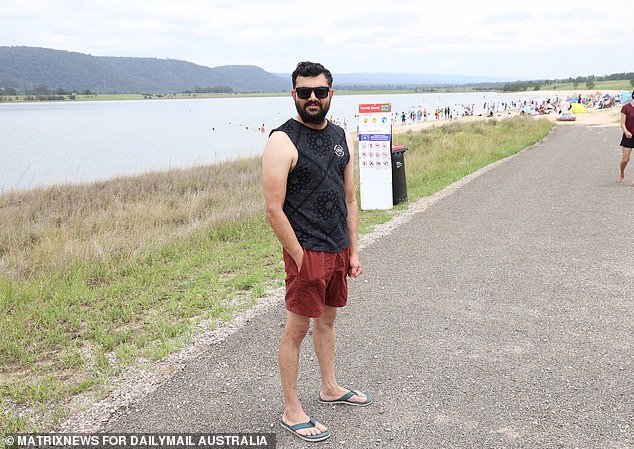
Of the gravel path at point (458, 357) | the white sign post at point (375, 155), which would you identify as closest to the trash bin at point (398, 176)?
the white sign post at point (375, 155)

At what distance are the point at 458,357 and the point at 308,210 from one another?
1.94 meters

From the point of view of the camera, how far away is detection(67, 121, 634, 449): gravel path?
318 cm

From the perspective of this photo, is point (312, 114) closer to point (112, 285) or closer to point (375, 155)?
point (112, 285)

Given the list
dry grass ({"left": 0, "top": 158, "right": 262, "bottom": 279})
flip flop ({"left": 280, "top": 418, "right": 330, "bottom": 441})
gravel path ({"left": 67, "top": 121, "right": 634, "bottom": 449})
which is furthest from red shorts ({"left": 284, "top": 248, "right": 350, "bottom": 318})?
dry grass ({"left": 0, "top": 158, "right": 262, "bottom": 279})

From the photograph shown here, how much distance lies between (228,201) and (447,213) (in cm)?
550

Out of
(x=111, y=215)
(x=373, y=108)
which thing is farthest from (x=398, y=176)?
(x=111, y=215)

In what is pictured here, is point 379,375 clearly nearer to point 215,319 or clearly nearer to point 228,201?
point 215,319

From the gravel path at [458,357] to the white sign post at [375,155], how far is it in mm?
2597

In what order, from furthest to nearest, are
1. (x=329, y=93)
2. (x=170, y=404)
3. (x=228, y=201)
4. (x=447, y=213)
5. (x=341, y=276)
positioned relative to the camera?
→ (x=228, y=201)
(x=447, y=213)
(x=170, y=404)
(x=341, y=276)
(x=329, y=93)

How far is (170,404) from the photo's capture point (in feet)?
11.4

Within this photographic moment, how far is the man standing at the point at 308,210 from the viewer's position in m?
2.84

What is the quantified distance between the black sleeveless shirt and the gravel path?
119 cm

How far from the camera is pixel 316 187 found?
2.94 m

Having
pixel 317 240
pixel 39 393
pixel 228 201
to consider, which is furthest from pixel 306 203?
pixel 228 201
